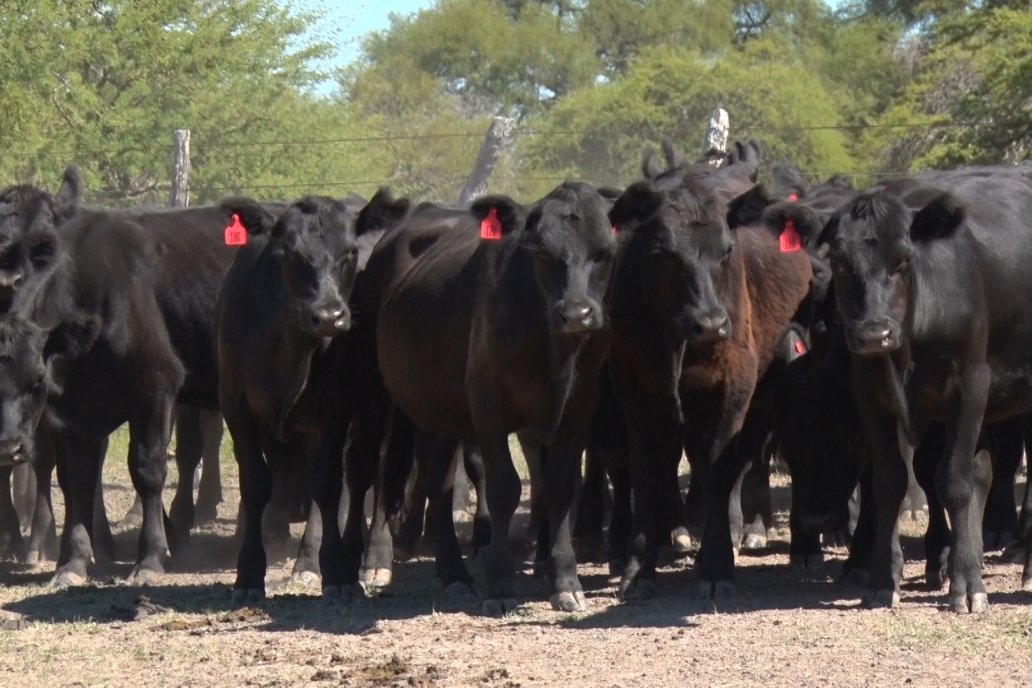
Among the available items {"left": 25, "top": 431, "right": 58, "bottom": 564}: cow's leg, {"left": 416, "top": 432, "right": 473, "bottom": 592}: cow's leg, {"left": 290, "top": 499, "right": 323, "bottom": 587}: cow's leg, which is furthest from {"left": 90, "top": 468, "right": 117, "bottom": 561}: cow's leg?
{"left": 416, "top": 432, "right": 473, "bottom": 592}: cow's leg

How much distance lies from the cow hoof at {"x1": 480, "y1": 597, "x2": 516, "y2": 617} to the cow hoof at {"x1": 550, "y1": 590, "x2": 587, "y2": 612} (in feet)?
0.68

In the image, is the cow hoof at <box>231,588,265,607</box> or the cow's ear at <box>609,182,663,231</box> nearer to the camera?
the cow's ear at <box>609,182,663,231</box>

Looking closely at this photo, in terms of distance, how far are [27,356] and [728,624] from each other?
4.24 meters

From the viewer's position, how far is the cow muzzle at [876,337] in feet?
26.3

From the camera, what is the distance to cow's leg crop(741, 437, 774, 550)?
450 inches

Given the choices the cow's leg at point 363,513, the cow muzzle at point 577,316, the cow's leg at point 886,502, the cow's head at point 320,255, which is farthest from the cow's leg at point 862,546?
the cow's head at point 320,255

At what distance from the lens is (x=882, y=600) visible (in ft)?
27.3

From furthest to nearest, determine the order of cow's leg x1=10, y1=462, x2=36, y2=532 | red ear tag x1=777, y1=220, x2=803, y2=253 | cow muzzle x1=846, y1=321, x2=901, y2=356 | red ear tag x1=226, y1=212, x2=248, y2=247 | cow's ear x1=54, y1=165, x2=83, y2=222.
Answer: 1. cow's leg x1=10, y1=462, x2=36, y2=532
2. cow's ear x1=54, y1=165, x2=83, y2=222
3. red ear tag x1=226, y1=212, x2=248, y2=247
4. red ear tag x1=777, y1=220, x2=803, y2=253
5. cow muzzle x1=846, y1=321, x2=901, y2=356

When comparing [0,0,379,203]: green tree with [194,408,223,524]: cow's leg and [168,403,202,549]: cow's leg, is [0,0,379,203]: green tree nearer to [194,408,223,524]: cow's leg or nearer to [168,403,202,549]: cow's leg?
[194,408,223,524]: cow's leg

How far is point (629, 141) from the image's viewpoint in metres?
40.3

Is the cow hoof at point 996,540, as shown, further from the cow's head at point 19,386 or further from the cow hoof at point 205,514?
the cow hoof at point 205,514

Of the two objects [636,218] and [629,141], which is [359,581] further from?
[629,141]

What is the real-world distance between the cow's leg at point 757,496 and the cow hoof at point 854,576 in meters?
1.93

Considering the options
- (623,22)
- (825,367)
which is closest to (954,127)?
(825,367)
